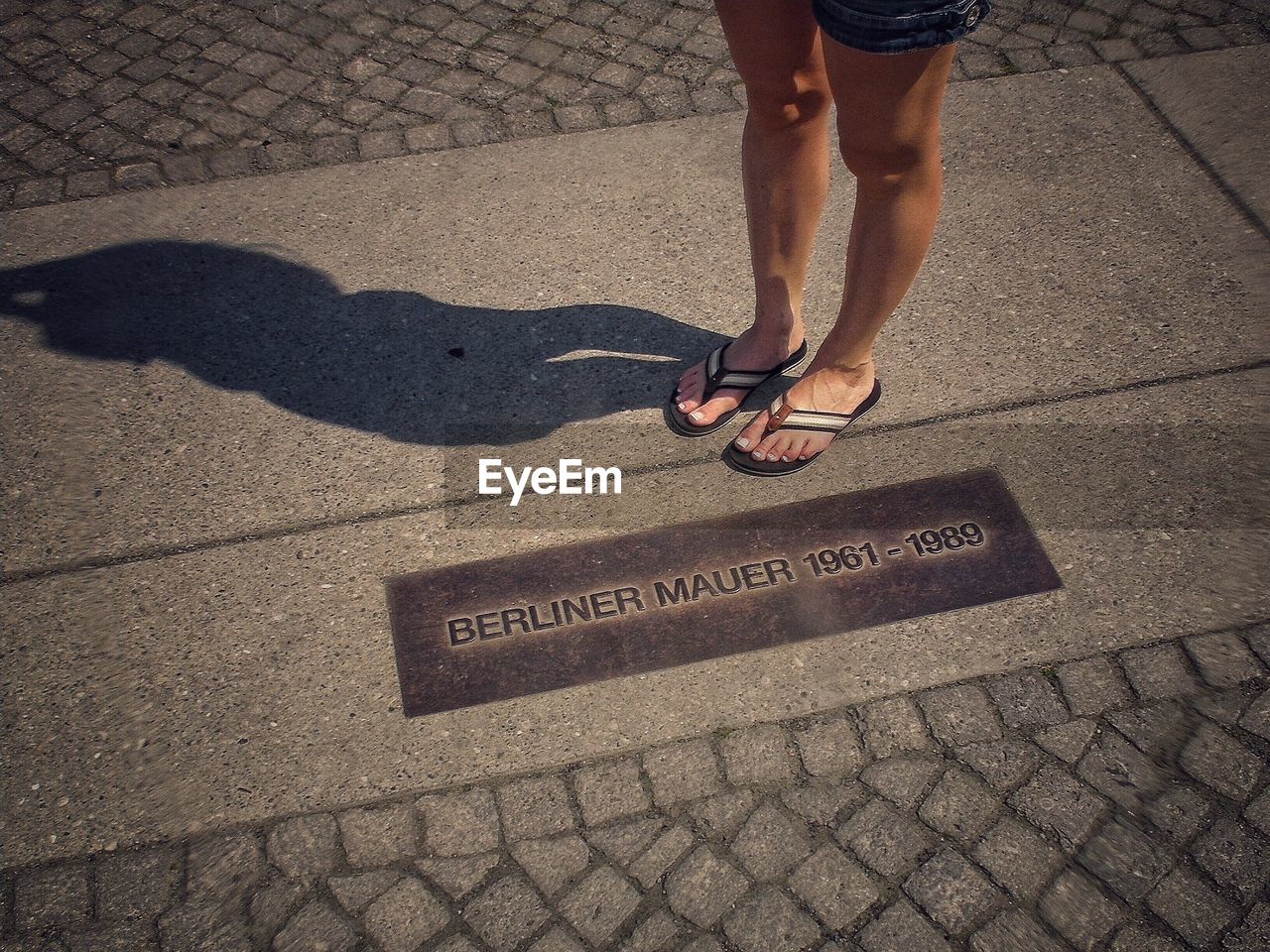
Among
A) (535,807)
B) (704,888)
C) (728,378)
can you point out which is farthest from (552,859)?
(728,378)

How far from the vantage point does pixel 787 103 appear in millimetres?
2432

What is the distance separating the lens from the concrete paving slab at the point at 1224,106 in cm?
357

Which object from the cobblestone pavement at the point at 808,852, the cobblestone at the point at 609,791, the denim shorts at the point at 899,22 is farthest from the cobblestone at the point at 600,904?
the denim shorts at the point at 899,22

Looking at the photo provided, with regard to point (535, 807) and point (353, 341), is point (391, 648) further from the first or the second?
point (353, 341)

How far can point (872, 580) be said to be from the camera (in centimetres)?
262

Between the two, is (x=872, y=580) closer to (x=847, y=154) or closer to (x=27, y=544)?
(x=847, y=154)

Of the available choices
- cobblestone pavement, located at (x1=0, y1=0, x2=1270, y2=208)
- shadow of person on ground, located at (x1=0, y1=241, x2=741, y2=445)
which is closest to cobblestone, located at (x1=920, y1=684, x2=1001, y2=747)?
shadow of person on ground, located at (x1=0, y1=241, x2=741, y2=445)

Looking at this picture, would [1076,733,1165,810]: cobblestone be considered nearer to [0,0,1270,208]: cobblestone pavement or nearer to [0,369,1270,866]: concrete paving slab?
[0,369,1270,866]: concrete paving slab

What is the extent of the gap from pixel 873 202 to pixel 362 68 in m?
2.71

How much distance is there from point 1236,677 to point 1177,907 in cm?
61

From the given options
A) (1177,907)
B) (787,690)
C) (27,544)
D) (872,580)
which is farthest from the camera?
(27,544)

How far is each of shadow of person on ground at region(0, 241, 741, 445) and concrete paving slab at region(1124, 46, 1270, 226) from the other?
2059 mm

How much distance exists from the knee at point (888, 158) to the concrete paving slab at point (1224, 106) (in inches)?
75.1

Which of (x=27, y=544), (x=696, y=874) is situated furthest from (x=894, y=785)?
(x=27, y=544)
